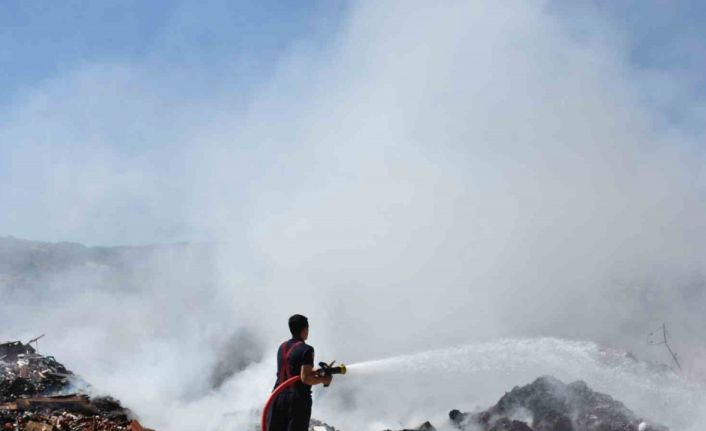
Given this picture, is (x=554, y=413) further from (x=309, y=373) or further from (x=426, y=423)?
(x=309, y=373)

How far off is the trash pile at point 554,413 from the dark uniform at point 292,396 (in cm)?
710

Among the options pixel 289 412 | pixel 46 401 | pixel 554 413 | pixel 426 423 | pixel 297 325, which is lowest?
pixel 289 412

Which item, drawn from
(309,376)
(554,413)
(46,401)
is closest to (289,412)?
(309,376)

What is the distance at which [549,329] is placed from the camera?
2367cm

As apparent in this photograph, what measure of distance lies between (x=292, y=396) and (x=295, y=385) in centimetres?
9

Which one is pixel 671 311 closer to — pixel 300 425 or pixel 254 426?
pixel 254 426

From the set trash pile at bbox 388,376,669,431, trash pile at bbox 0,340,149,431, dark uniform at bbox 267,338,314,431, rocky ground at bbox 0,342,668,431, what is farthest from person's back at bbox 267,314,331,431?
trash pile at bbox 388,376,669,431

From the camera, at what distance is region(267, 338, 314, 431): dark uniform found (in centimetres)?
425

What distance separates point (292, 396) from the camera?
4.28 meters

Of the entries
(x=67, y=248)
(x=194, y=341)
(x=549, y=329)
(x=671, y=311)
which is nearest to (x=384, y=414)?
(x=194, y=341)

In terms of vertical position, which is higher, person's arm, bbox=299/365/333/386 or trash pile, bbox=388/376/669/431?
trash pile, bbox=388/376/669/431

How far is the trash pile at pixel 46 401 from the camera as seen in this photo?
697cm

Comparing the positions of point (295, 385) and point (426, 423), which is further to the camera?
point (426, 423)

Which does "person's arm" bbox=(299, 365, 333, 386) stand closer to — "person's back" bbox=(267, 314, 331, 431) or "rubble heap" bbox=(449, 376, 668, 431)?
"person's back" bbox=(267, 314, 331, 431)
